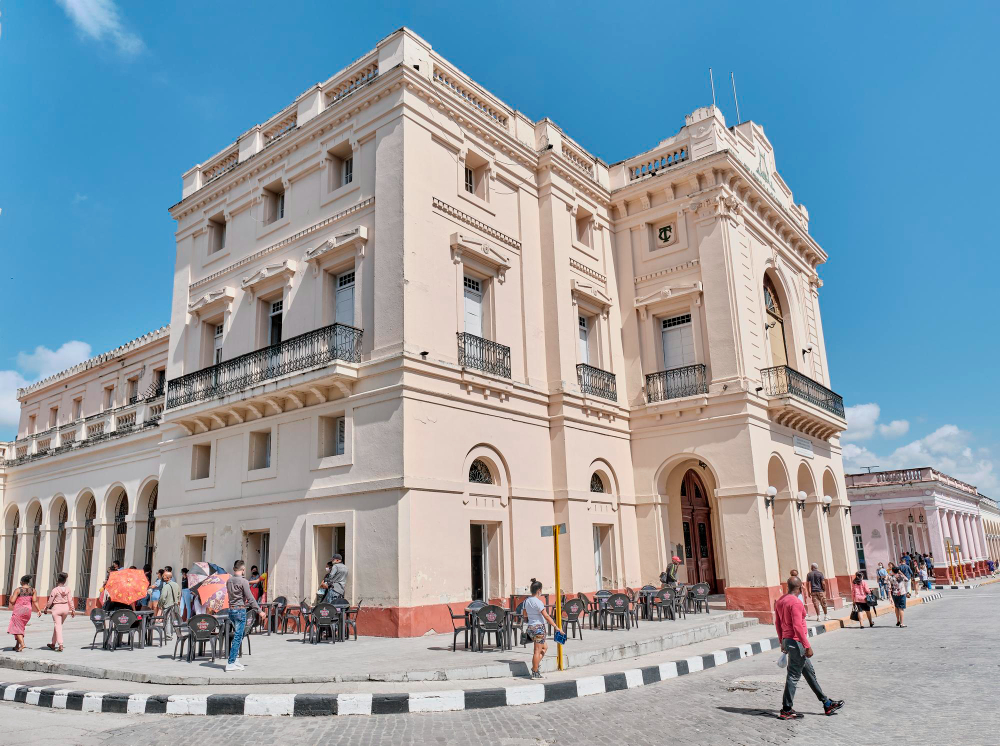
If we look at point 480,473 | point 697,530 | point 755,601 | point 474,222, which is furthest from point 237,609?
point 697,530

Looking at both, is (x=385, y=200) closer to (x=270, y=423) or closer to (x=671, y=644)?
(x=270, y=423)

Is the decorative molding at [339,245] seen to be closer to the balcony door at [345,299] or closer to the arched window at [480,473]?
the balcony door at [345,299]

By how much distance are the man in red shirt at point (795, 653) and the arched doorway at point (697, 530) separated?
12.7 metres

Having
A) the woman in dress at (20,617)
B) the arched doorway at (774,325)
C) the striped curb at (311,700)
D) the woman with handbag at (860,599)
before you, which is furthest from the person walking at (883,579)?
the woman in dress at (20,617)

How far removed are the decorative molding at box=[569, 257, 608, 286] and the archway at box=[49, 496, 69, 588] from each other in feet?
66.5

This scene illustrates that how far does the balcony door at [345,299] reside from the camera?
16641 mm

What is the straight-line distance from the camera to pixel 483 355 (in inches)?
653

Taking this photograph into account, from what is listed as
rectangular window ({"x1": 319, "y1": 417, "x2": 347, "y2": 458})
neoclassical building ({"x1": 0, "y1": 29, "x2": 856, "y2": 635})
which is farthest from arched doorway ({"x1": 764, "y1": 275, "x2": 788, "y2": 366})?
rectangular window ({"x1": 319, "y1": 417, "x2": 347, "y2": 458})

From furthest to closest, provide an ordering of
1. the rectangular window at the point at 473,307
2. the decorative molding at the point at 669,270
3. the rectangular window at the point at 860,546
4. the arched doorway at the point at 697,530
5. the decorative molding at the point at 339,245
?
the rectangular window at the point at 860,546 < the arched doorway at the point at 697,530 < the decorative molding at the point at 669,270 < the rectangular window at the point at 473,307 < the decorative molding at the point at 339,245

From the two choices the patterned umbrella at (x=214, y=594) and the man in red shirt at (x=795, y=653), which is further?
the patterned umbrella at (x=214, y=594)

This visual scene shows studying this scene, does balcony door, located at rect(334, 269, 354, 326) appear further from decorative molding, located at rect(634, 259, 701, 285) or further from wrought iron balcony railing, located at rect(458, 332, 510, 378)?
decorative molding, located at rect(634, 259, 701, 285)

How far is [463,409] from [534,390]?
2.58 meters

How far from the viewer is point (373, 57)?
55.3 feet

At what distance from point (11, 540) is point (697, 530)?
86.5ft
